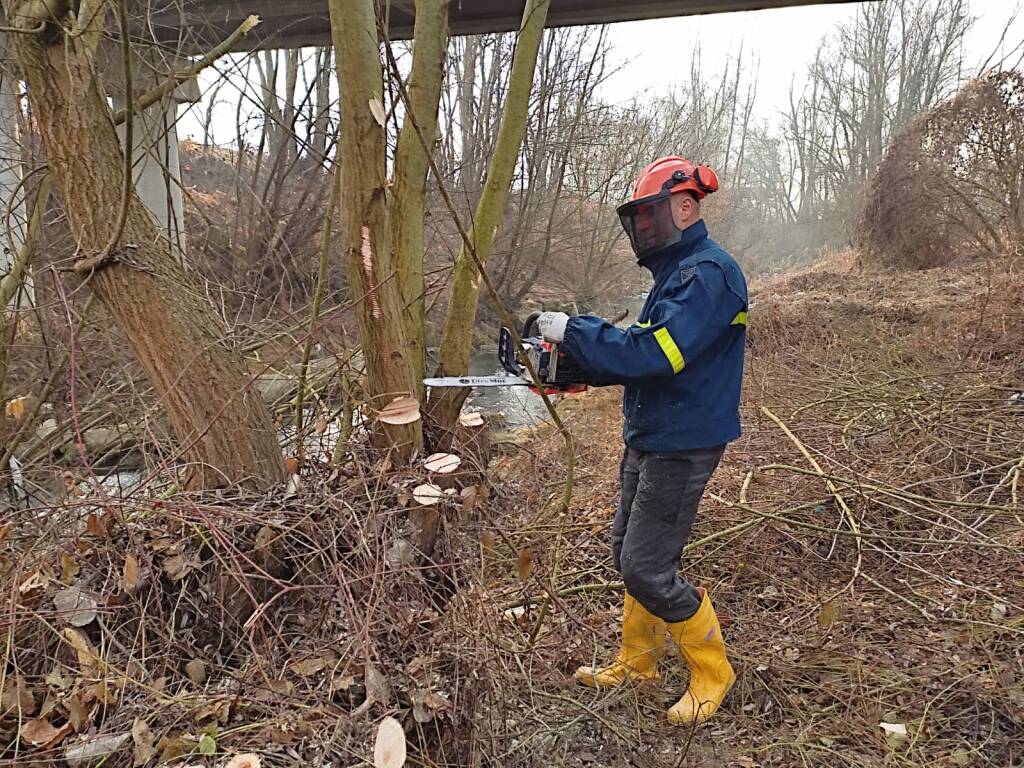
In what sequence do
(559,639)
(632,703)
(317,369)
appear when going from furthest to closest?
(317,369)
(559,639)
(632,703)

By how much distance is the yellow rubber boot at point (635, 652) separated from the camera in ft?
8.95

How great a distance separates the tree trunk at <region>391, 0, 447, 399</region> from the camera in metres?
2.62

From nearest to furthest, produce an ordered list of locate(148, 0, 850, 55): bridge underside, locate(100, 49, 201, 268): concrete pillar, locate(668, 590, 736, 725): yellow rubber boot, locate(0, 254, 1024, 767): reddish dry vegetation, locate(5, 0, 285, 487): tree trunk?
locate(0, 254, 1024, 767): reddish dry vegetation < locate(5, 0, 285, 487): tree trunk < locate(668, 590, 736, 725): yellow rubber boot < locate(100, 49, 201, 268): concrete pillar < locate(148, 0, 850, 55): bridge underside

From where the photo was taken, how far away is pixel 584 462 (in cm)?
611

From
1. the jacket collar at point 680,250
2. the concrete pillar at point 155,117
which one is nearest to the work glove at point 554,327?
the jacket collar at point 680,250

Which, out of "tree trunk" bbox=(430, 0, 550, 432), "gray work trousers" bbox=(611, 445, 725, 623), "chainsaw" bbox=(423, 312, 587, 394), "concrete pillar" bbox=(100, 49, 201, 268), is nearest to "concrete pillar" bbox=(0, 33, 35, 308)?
"concrete pillar" bbox=(100, 49, 201, 268)

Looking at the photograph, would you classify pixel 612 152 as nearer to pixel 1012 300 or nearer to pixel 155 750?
pixel 1012 300

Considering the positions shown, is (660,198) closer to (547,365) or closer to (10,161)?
(547,365)

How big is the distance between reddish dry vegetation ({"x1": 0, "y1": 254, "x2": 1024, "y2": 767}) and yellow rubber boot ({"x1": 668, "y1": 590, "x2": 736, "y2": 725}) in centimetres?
8

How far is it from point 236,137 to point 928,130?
1200 cm

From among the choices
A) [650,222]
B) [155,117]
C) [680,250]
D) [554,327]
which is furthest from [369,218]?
[155,117]

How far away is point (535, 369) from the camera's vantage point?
7.65 feet

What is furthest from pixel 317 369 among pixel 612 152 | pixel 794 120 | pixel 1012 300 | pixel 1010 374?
pixel 794 120

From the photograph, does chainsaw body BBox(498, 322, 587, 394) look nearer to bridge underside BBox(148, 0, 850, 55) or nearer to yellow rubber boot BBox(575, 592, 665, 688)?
yellow rubber boot BBox(575, 592, 665, 688)
